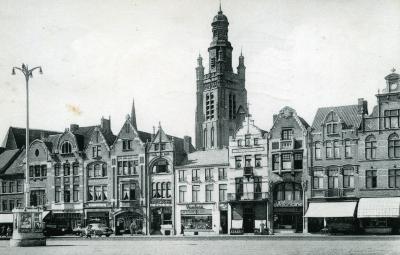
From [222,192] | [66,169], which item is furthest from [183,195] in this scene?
[66,169]

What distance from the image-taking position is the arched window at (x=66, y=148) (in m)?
79.2

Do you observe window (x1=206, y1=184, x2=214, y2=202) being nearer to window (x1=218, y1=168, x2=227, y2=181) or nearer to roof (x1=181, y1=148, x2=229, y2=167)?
window (x1=218, y1=168, x2=227, y2=181)

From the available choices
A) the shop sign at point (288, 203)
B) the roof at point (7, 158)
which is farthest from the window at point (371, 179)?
the roof at point (7, 158)

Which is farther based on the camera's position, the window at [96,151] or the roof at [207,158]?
the window at [96,151]

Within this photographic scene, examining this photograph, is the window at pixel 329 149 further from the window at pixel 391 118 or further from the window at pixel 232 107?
the window at pixel 232 107

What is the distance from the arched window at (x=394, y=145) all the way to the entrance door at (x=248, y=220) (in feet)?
51.1

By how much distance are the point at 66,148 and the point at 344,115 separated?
35.2 metres

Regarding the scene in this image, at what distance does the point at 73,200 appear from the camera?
255ft

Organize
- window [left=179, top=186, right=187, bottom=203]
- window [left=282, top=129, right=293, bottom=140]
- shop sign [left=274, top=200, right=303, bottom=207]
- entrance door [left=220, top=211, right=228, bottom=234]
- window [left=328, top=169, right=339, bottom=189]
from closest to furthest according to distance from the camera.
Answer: window [left=328, top=169, right=339, bottom=189] < shop sign [left=274, top=200, right=303, bottom=207] < window [left=282, top=129, right=293, bottom=140] < entrance door [left=220, top=211, right=228, bottom=234] < window [left=179, top=186, right=187, bottom=203]

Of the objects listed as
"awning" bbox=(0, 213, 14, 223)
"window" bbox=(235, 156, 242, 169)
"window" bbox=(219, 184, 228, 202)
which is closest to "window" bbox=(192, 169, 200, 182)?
"window" bbox=(219, 184, 228, 202)

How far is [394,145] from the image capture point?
2347 inches

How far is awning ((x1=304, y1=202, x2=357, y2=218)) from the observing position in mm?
59375

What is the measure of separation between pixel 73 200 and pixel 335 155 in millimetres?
33125

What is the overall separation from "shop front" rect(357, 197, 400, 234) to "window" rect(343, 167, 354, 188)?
6.94 ft
